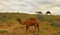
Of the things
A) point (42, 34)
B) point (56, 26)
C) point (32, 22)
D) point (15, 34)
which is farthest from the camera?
point (56, 26)

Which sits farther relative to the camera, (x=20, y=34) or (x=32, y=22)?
(x=32, y=22)

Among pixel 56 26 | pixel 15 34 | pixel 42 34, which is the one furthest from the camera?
pixel 56 26

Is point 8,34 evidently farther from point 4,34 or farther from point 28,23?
point 28,23

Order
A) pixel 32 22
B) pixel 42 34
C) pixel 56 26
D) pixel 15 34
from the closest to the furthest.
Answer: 1. pixel 15 34
2. pixel 42 34
3. pixel 32 22
4. pixel 56 26

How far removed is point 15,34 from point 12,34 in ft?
0.88

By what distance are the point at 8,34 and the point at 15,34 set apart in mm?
647

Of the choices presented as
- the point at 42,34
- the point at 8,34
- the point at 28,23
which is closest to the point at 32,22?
the point at 28,23

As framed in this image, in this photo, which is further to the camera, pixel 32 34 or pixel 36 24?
pixel 36 24

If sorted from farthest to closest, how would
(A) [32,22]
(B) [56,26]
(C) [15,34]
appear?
1. (B) [56,26]
2. (A) [32,22]
3. (C) [15,34]

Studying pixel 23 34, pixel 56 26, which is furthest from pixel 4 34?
pixel 56 26

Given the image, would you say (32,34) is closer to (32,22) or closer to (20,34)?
(20,34)

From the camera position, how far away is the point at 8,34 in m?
20.3

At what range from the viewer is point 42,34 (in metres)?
21.4

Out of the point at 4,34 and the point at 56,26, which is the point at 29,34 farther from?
the point at 56,26
